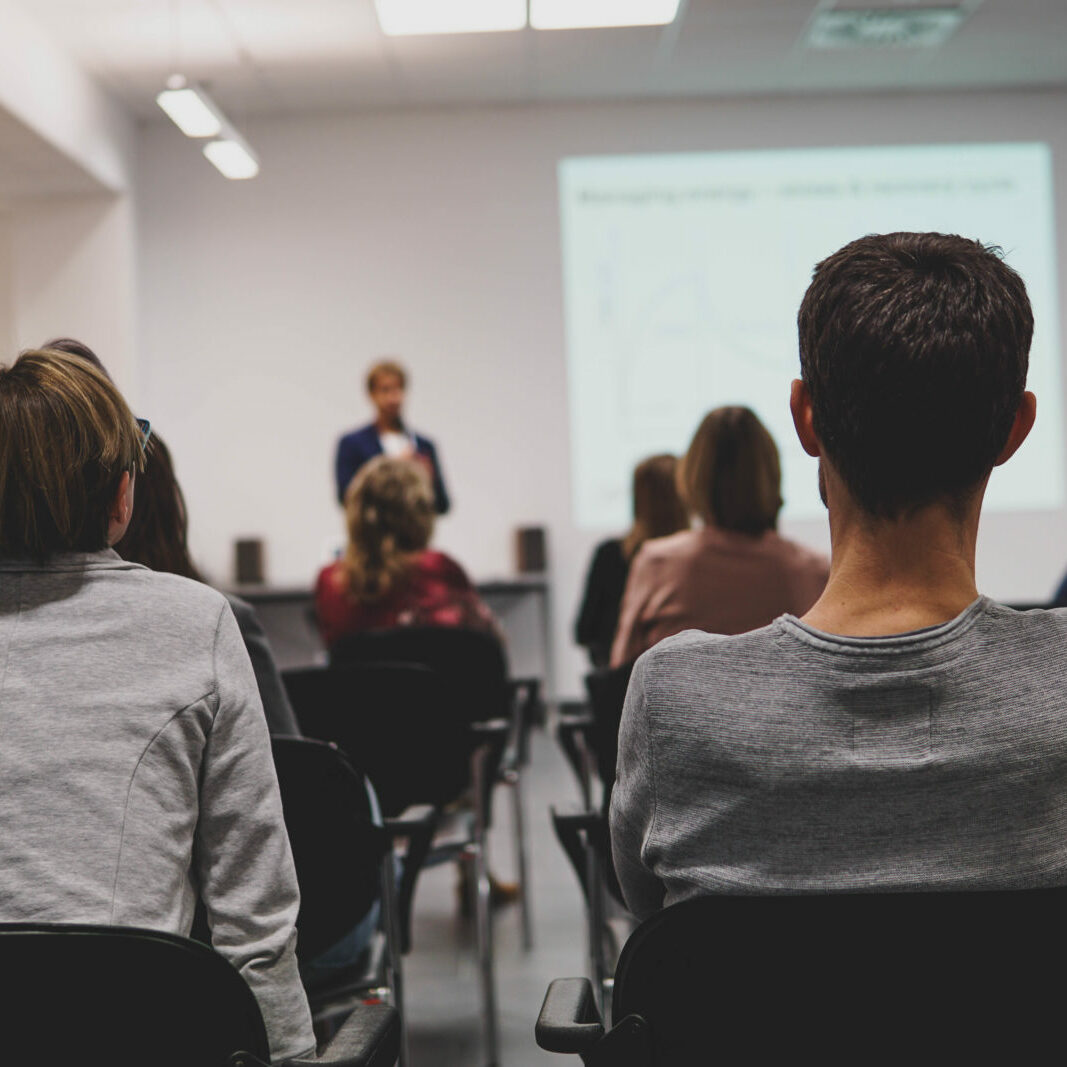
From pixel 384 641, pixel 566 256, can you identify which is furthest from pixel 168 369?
pixel 384 641

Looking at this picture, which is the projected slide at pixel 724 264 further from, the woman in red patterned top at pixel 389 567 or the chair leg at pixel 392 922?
the chair leg at pixel 392 922

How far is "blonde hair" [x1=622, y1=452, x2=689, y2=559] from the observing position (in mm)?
3207

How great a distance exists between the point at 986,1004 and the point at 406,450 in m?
5.12

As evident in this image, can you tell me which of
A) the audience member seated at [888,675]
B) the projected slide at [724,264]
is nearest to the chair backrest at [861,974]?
→ the audience member seated at [888,675]

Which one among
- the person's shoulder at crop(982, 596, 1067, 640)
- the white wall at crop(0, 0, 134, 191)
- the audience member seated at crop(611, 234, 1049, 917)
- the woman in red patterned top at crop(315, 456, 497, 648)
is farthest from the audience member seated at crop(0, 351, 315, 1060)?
the white wall at crop(0, 0, 134, 191)

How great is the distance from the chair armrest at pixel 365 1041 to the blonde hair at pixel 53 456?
50 cm

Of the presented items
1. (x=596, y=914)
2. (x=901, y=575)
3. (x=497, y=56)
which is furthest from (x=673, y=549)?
(x=497, y=56)

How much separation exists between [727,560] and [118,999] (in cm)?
164

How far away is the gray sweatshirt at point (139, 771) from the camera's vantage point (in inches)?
39.7

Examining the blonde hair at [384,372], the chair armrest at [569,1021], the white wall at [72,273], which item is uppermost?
the white wall at [72,273]

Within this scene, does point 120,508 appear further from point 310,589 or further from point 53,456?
point 310,589

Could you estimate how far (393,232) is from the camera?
659cm

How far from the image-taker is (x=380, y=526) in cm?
298

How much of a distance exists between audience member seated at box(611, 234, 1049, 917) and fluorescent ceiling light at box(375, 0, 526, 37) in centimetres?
474
